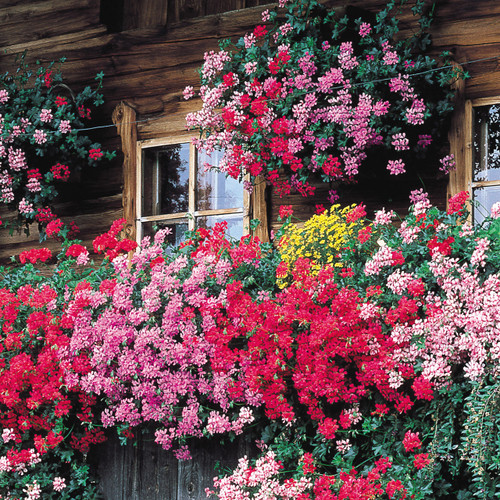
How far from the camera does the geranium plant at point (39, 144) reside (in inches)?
221

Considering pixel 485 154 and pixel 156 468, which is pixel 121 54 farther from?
pixel 156 468

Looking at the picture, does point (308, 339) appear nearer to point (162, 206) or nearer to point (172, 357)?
point (172, 357)

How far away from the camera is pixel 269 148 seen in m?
4.91

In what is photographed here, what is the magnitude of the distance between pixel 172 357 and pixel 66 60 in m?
3.37

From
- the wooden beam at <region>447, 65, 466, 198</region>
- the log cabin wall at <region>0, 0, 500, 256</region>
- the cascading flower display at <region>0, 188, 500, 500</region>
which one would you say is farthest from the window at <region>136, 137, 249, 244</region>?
the wooden beam at <region>447, 65, 466, 198</region>

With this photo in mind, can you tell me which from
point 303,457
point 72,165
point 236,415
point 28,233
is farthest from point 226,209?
point 303,457

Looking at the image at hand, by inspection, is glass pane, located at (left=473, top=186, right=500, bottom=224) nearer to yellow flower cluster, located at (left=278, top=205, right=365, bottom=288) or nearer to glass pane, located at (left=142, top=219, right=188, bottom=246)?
yellow flower cluster, located at (left=278, top=205, right=365, bottom=288)

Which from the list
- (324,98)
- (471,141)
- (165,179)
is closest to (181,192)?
(165,179)

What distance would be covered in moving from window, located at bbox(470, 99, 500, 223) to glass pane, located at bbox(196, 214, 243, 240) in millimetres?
1610

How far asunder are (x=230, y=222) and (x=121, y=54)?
1.67 m

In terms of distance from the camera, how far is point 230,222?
5477 millimetres

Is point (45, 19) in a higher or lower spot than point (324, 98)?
higher

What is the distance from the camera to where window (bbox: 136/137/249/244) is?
5.50 meters

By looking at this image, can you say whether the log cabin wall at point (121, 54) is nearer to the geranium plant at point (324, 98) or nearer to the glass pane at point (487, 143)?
the geranium plant at point (324, 98)
